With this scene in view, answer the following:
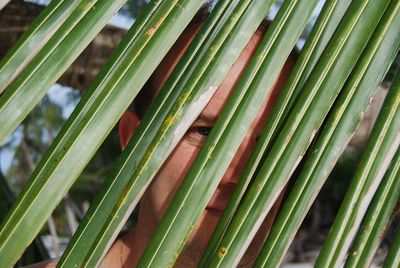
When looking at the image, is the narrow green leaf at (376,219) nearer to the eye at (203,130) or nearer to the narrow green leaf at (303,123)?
the narrow green leaf at (303,123)

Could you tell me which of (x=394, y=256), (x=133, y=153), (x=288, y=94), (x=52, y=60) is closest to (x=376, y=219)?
(x=394, y=256)

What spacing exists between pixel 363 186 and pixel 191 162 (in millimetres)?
295

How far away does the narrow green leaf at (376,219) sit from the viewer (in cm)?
61

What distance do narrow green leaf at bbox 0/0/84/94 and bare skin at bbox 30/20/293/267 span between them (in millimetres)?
194

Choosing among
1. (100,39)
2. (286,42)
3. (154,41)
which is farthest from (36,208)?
(100,39)

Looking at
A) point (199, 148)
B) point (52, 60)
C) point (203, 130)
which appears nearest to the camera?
point (52, 60)

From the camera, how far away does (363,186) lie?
2.01ft

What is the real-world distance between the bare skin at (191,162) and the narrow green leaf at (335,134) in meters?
0.11

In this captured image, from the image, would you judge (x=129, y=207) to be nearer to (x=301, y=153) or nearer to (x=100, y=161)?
(x=301, y=153)

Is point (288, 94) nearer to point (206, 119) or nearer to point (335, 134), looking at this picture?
point (335, 134)

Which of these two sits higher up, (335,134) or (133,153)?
(335,134)

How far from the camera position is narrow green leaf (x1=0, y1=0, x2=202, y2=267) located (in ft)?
1.69

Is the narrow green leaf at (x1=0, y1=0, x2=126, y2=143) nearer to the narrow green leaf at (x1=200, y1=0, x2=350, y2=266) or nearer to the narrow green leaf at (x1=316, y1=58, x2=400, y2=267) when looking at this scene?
the narrow green leaf at (x1=200, y1=0, x2=350, y2=266)

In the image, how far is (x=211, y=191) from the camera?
567mm
